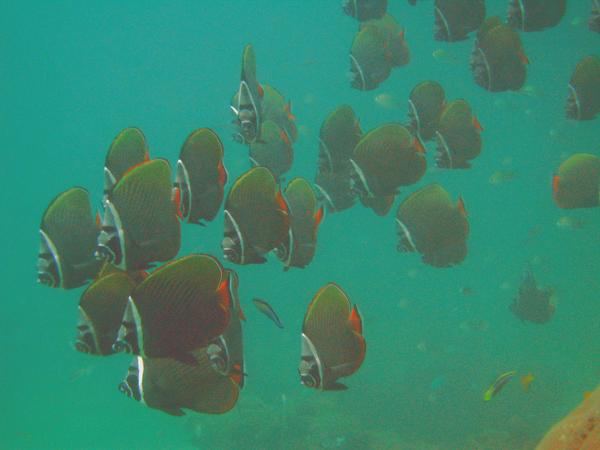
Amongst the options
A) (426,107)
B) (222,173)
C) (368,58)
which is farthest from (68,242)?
(368,58)

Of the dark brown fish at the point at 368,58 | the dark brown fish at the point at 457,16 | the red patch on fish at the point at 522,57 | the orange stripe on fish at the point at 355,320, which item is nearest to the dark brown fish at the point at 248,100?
the orange stripe on fish at the point at 355,320

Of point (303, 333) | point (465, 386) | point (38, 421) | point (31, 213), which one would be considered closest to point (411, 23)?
point (465, 386)

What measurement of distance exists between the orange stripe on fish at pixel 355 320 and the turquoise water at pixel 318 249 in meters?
5.37

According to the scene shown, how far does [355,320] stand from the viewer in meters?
2.88

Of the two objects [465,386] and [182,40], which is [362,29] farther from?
[182,40]

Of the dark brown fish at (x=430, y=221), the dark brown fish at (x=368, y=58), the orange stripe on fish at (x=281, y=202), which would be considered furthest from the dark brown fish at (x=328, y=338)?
the dark brown fish at (x=368, y=58)

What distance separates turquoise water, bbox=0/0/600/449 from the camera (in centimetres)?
1476

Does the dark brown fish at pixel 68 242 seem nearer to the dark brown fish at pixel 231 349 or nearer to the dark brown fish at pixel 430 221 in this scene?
the dark brown fish at pixel 231 349

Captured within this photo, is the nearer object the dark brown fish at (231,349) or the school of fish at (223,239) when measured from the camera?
the school of fish at (223,239)

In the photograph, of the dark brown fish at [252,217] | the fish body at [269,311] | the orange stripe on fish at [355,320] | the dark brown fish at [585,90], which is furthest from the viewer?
the dark brown fish at [585,90]

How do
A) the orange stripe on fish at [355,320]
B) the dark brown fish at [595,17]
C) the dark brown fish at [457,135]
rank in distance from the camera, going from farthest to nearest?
the dark brown fish at [595,17]
the dark brown fish at [457,135]
the orange stripe on fish at [355,320]

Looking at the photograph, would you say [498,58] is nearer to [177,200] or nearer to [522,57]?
[522,57]

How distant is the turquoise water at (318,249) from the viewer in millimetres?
14758

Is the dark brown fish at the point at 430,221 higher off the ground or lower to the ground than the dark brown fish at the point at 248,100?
lower
